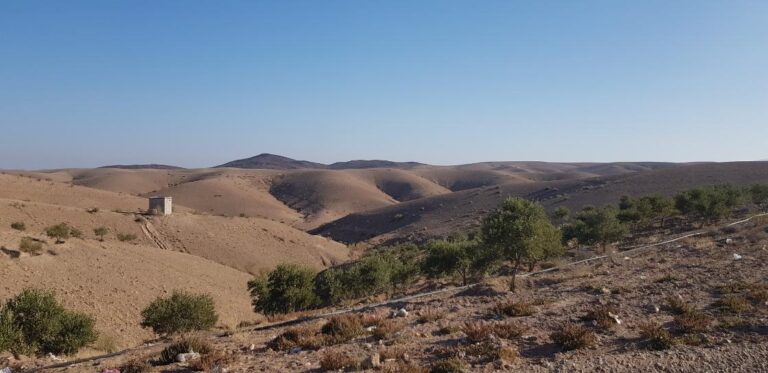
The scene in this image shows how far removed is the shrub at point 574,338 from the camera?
31.2 feet

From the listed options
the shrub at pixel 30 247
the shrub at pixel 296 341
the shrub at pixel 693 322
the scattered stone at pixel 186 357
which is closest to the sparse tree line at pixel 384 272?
the shrub at pixel 30 247

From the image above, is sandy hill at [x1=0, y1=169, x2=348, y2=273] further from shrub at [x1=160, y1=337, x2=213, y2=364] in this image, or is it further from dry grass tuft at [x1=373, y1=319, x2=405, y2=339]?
shrub at [x1=160, y1=337, x2=213, y2=364]

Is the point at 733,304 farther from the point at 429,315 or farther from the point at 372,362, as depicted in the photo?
the point at 372,362

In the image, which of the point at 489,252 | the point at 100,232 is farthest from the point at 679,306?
the point at 100,232

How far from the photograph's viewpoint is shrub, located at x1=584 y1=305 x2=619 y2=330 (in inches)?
429

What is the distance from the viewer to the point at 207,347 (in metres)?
10.3

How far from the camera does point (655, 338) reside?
31.3ft

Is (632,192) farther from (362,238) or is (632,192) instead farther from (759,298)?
(759,298)

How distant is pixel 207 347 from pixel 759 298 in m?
13.2

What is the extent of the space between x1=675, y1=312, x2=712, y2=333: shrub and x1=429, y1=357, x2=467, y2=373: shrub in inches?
200

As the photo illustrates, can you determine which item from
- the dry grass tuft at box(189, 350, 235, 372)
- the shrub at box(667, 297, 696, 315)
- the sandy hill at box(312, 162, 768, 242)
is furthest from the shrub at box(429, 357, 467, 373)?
the sandy hill at box(312, 162, 768, 242)

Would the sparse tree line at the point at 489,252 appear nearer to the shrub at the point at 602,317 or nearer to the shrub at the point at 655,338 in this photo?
the shrub at the point at 602,317

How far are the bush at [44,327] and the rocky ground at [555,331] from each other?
5901 millimetres

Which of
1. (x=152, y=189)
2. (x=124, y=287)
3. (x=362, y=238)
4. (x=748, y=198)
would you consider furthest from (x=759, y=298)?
(x=152, y=189)
